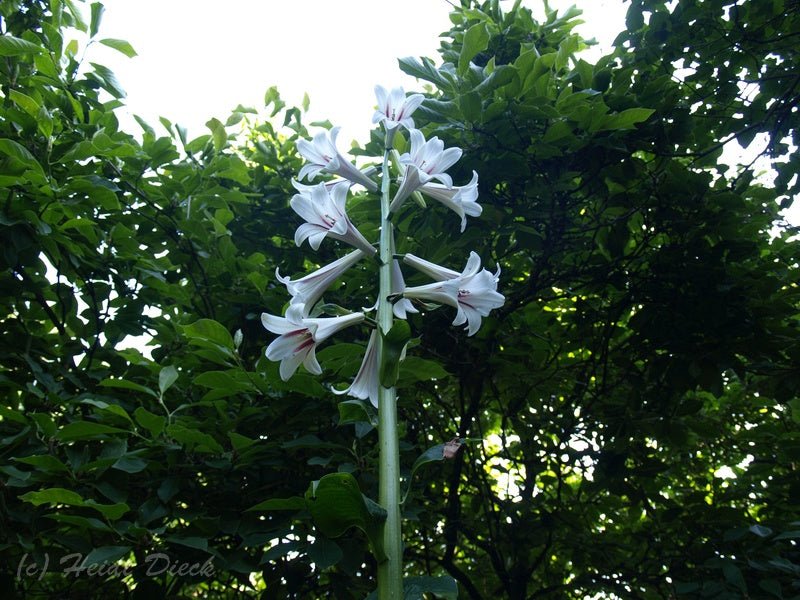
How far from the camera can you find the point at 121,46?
3020mm

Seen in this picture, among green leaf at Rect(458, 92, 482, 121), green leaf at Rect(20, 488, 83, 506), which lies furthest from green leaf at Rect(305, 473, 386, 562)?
green leaf at Rect(458, 92, 482, 121)

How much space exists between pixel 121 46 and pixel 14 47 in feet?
1.67

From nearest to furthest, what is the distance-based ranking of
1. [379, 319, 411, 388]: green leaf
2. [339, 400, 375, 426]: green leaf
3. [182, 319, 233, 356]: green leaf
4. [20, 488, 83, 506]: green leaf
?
[379, 319, 411, 388]: green leaf < [339, 400, 375, 426]: green leaf < [20, 488, 83, 506]: green leaf < [182, 319, 233, 356]: green leaf

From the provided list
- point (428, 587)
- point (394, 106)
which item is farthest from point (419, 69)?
point (428, 587)

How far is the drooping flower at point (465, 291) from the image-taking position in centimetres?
145

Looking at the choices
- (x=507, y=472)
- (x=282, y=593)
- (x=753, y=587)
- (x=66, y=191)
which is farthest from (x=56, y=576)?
(x=753, y=587)

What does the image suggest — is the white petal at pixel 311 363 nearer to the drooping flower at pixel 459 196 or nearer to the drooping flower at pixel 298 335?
the drooping flower at pixel 298 335

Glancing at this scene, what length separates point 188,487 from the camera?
2312 millimetres

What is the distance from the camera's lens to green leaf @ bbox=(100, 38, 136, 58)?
3.02 m

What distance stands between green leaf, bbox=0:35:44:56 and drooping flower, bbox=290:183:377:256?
6.11 ft

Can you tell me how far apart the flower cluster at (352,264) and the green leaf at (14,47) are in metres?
1.65

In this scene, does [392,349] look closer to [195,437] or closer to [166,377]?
[195,437]

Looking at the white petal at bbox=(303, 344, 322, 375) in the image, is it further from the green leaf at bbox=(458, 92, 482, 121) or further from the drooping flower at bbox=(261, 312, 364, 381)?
the green leaf at bbox=(458, 92, 482, 121)

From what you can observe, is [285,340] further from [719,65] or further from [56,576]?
[719,65]
